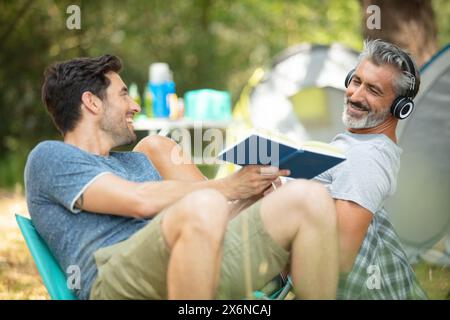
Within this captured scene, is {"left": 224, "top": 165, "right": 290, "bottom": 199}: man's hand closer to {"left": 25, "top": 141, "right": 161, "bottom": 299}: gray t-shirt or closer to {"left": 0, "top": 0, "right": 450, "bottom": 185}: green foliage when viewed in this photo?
{"left": 25, "top": 141, "right": 161, "bottom": 299}: gray t-shirt

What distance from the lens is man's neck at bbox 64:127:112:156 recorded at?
2.23 meters

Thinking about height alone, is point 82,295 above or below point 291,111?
below

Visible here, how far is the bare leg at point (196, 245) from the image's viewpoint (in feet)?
5.71

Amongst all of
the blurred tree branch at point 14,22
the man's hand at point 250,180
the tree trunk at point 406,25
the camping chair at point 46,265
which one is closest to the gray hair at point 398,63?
the man's hand at point 250,180

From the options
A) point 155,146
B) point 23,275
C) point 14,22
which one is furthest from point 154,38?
point 155,146

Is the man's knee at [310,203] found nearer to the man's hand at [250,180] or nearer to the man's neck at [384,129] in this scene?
the man's hand at [250,180]

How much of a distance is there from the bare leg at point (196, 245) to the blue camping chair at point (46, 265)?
1.56ft

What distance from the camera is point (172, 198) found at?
199 centimetres

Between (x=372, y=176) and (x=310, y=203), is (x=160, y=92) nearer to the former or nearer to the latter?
(x=372, y=176)

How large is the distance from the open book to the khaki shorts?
138mm

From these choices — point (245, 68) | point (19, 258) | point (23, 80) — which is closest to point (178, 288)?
point (19, 258)

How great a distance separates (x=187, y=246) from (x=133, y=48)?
853cm
